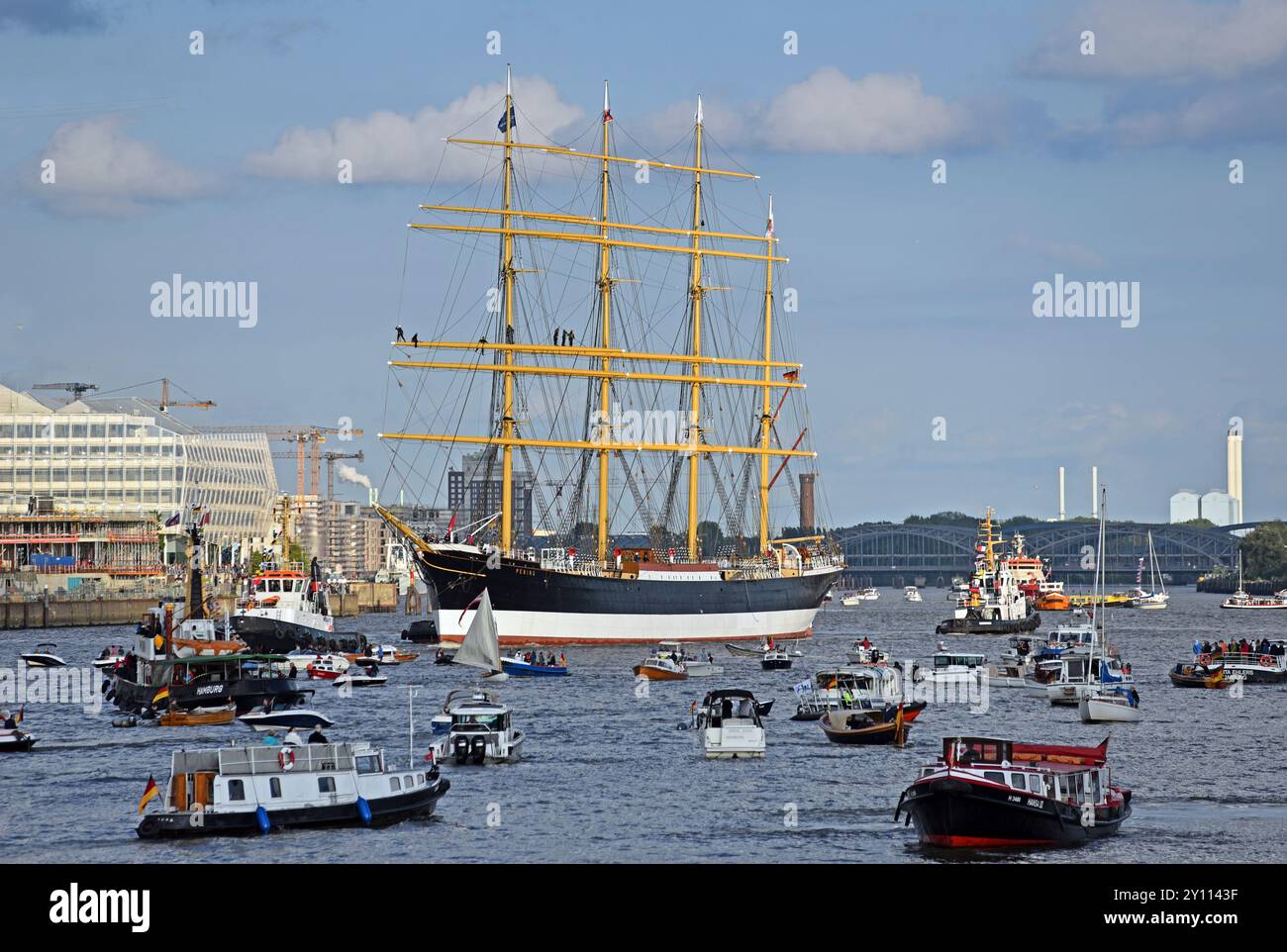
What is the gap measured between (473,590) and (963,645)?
54.7 meters

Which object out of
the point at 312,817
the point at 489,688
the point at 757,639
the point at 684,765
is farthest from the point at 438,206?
the point at 312,817

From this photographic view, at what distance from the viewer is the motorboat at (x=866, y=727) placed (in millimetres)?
66562

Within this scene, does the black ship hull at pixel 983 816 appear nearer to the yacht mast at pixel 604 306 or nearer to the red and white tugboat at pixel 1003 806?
the red and white tugboat at pixel 1003 806

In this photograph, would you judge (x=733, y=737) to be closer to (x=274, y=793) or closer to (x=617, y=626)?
(x=274, y=793)

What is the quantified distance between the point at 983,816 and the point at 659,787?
52.7 feet

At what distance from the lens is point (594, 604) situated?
13950 cm

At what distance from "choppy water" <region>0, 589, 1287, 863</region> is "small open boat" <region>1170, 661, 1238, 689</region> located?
3.22 meters

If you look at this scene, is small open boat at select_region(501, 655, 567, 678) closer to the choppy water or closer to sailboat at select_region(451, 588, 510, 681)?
sailboat at select_region(451, 588, 510, 681)

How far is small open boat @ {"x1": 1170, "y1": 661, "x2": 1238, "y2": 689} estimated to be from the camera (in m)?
99.4

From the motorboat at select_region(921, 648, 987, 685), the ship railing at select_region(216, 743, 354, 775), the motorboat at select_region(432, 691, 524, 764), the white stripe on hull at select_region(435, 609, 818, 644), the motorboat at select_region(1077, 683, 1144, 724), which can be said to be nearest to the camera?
the ship railing at select_region(216, 743, 354, 775)

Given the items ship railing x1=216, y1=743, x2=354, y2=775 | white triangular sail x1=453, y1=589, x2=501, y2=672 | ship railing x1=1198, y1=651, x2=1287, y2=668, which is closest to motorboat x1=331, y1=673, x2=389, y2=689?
white triangular sail x1=453, y1=589, x2=501, y2=672

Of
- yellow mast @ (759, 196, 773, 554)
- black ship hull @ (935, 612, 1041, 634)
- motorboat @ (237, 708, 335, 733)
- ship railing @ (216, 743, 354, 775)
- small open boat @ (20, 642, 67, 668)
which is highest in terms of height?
yellow mast @ (759, 196, 773, 554)

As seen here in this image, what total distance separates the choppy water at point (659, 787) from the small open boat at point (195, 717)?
1.64m

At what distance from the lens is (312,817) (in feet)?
145
